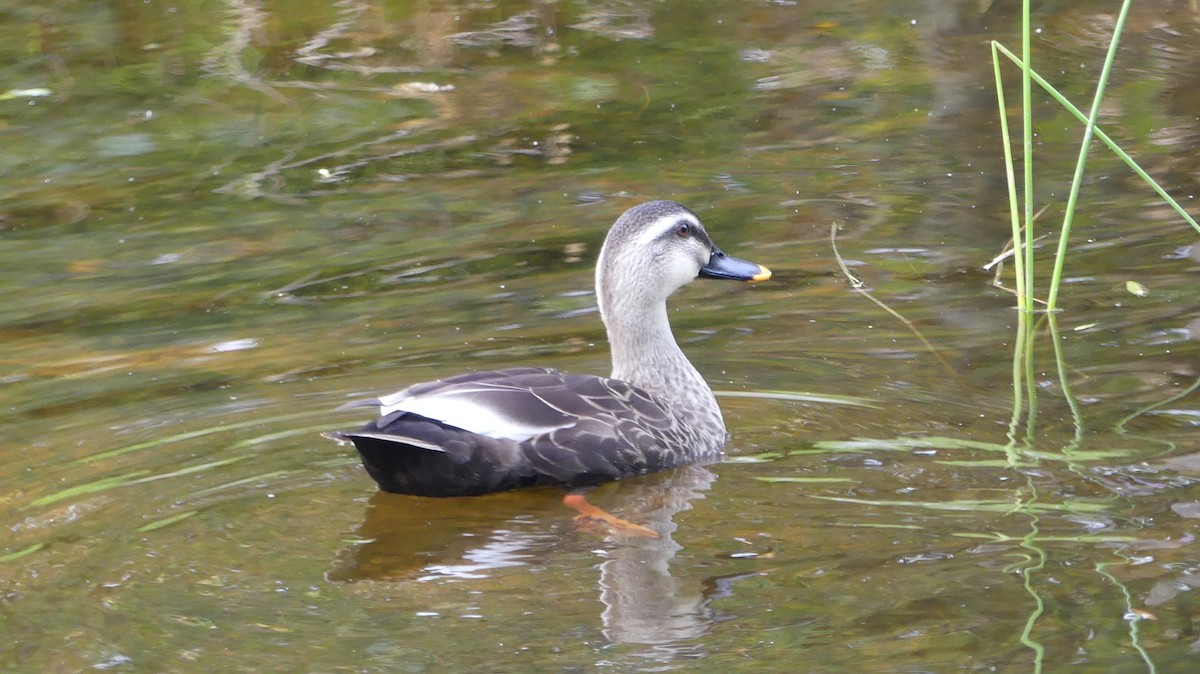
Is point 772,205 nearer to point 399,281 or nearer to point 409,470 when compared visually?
point 399,281

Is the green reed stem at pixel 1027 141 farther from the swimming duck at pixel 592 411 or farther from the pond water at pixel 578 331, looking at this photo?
the swimming duck at pixel 592 411

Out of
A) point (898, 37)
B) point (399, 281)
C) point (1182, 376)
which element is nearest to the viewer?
point (1182, 376)

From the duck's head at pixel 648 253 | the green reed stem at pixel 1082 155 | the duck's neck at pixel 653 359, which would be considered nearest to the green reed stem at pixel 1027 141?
the green reed stem at pixel 1082 155

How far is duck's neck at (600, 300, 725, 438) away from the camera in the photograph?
24.2ft

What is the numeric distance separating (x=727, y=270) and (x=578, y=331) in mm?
1064

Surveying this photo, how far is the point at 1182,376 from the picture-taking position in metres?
7.44

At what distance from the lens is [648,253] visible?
24.8 feet

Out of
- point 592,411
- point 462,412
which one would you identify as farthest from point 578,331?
point 462,412

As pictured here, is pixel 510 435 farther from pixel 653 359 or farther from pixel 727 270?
pixel 727 270

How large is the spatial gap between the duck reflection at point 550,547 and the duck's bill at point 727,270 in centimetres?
122

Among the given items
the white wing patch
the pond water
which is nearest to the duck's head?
the pond water

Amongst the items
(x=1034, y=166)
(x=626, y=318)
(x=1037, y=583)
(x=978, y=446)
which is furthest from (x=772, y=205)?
(x=1037, y=583)

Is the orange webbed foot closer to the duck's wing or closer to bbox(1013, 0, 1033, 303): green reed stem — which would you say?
the duck's wing

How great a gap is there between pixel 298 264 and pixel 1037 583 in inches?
217
